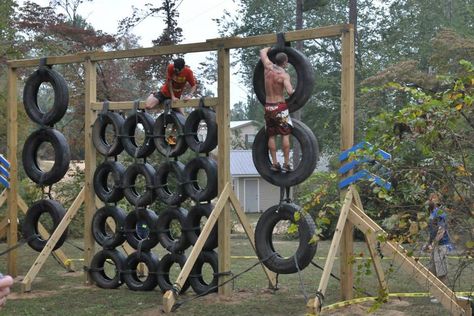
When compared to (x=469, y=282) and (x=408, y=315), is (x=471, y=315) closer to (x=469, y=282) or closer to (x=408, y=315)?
(x=408, y=315)

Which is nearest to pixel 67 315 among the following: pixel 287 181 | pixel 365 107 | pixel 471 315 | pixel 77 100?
pixel 287 181

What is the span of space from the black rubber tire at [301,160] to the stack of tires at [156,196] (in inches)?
29.6

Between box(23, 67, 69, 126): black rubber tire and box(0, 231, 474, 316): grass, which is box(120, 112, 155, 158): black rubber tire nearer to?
box(23, 67, 69, 126): black rubber tire

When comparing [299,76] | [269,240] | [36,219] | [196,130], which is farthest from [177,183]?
[36,219]

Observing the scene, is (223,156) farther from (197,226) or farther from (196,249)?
(196,249)

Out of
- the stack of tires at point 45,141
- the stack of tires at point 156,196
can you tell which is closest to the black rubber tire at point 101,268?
the stack of tires at point 156,196

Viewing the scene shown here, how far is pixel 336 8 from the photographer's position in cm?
3806

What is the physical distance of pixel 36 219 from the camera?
9750 millimetres

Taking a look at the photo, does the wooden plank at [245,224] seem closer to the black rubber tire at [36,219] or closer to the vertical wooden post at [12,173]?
the black rubber tire at [36,219]

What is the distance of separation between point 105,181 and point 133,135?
2.64ft

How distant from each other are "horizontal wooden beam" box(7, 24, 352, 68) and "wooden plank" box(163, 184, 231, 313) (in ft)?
5.68

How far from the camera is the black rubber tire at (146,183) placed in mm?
8773

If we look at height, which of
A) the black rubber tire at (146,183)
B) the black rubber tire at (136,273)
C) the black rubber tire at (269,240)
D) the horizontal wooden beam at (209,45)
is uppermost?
the horizontal wooden beam at (209,45)

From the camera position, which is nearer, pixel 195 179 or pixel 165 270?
pixel 195 179
